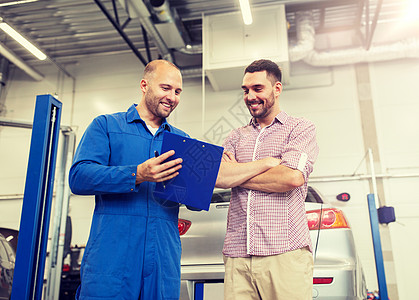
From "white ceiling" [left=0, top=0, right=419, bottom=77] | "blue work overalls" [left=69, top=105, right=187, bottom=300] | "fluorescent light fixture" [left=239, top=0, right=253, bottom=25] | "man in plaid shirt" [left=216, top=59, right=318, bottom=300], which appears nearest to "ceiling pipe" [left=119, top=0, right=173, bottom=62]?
"white ceiling" [left=0, top=0, right=419, bottom=77]

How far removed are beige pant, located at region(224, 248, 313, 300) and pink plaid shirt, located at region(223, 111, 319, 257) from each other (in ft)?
0.10

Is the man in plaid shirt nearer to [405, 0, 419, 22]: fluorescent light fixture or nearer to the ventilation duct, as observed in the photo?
the ventilation duct

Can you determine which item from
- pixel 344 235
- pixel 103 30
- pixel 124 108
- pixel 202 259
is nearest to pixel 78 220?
pixel 124 108

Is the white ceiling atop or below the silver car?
atop

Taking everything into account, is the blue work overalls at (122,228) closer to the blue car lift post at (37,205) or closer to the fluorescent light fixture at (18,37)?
the blue car lift post at (37,205)

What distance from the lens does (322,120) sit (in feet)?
19.4

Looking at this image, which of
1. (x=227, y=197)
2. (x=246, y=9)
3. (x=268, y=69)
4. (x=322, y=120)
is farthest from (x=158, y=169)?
(x=322, y=120)

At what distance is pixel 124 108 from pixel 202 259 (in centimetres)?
488

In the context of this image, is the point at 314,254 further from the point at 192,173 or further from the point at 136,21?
the point at 136,21

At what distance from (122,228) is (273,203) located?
642 mm

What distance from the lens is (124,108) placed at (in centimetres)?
672

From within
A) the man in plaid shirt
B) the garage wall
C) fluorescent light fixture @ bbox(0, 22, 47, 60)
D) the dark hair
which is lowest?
the man in plaid shirt

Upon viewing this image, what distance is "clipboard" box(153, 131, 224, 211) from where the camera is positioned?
1427 mm

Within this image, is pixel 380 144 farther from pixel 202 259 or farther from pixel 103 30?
pixel 103 30
